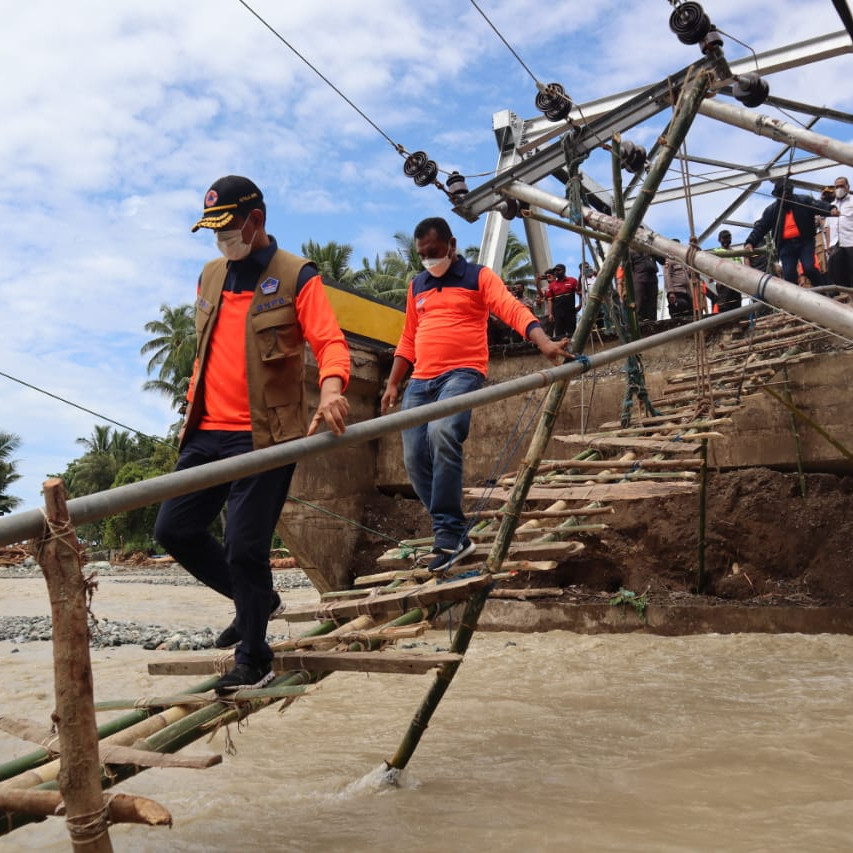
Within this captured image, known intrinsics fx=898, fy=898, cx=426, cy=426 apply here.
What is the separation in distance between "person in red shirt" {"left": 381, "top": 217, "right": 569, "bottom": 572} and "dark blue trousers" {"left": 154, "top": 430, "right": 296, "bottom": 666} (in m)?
1.04

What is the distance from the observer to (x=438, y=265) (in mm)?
4215

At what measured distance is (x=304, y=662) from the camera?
3018 millimetres

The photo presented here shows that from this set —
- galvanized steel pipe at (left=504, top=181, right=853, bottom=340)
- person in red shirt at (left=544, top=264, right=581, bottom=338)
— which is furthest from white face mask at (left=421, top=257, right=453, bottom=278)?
person in red shirt at (left=544, top=264, right=581, bottom=338)

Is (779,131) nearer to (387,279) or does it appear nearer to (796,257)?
(796,257)

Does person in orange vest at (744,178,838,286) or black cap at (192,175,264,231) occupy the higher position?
person in orange vest at (744,178,838,286)

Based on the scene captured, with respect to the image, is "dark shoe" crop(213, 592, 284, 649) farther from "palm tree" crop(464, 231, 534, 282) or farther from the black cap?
"palm tree" crop(464, 231, 534, 282)

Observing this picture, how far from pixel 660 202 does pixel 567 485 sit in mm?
11428

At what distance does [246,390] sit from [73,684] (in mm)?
1261

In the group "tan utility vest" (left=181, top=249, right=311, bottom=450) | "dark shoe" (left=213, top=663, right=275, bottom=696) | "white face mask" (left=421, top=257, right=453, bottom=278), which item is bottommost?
"dark shoe" (left=213, top=663, right=275, bottom=696)

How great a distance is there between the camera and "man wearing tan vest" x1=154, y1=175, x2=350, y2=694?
9.21 ft

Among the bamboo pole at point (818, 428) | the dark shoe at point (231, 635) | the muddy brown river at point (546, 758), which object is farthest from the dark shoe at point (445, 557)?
the bamboo pole at point (818, 428)

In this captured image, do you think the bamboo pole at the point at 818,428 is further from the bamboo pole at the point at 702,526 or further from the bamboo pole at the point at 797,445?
the bamboo pole at the point at 702,526

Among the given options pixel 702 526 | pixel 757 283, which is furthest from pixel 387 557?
pixel 702 526

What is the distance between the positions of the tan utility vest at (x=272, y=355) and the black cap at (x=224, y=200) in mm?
203
